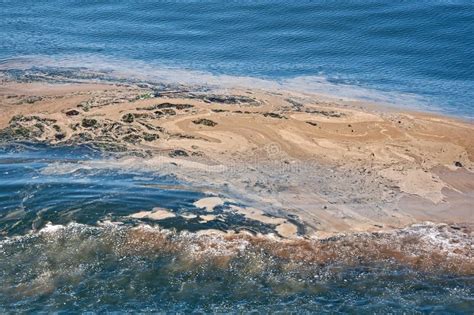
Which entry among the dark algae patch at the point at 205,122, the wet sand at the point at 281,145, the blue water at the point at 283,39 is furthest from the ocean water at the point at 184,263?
the blue water at the point at 283,39

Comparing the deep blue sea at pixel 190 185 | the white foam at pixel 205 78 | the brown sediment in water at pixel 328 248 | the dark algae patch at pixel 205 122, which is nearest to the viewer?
the deep blue sea at pixel 190 185

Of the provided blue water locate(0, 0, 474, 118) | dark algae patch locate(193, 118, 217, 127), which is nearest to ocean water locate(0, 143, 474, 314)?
dark algae patch locate(193, 118, 217, 127)

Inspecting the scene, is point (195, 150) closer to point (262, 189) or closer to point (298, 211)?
point (262, 189)

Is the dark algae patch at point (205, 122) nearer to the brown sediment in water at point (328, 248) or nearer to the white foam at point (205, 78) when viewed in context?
the white foam at point (205, 78)

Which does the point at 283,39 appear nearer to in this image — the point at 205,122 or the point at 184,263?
the point at 205,122

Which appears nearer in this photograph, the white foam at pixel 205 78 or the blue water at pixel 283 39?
the white foam at pixel 205 78

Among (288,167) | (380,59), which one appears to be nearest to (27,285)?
(288,167)

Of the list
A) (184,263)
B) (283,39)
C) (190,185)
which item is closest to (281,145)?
(190,185)
